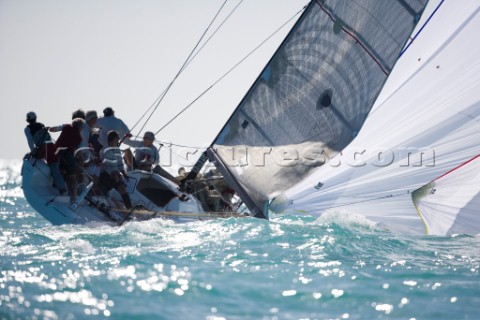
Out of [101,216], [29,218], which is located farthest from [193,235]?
Answer: [29,218]

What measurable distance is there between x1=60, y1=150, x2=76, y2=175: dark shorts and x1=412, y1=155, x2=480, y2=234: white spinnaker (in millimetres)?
4903

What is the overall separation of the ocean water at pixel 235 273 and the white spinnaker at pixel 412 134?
523mm

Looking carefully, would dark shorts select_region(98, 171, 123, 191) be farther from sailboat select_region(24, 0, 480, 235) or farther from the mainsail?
the mainsail

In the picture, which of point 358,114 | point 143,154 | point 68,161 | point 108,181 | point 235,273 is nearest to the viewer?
point 235,273

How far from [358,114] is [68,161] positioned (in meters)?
4.40

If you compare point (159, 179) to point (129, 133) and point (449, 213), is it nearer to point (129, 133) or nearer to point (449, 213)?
point (129, 133)

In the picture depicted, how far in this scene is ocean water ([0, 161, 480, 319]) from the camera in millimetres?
6914

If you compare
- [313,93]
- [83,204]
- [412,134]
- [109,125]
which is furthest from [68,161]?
[412,134]

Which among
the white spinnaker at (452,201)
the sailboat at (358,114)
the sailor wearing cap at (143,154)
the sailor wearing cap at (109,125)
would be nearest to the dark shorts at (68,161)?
the sailboat at (358,114)

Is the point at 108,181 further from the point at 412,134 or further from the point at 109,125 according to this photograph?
the point at 412,134

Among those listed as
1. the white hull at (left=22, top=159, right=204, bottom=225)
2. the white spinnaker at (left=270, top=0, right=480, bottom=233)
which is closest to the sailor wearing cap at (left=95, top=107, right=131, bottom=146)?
the white hull at (left=22, top=159, right=204, bottom=225)

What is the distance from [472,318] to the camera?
6.90 metres

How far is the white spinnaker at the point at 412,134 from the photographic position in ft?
36.2

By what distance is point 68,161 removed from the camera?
36.8ft
